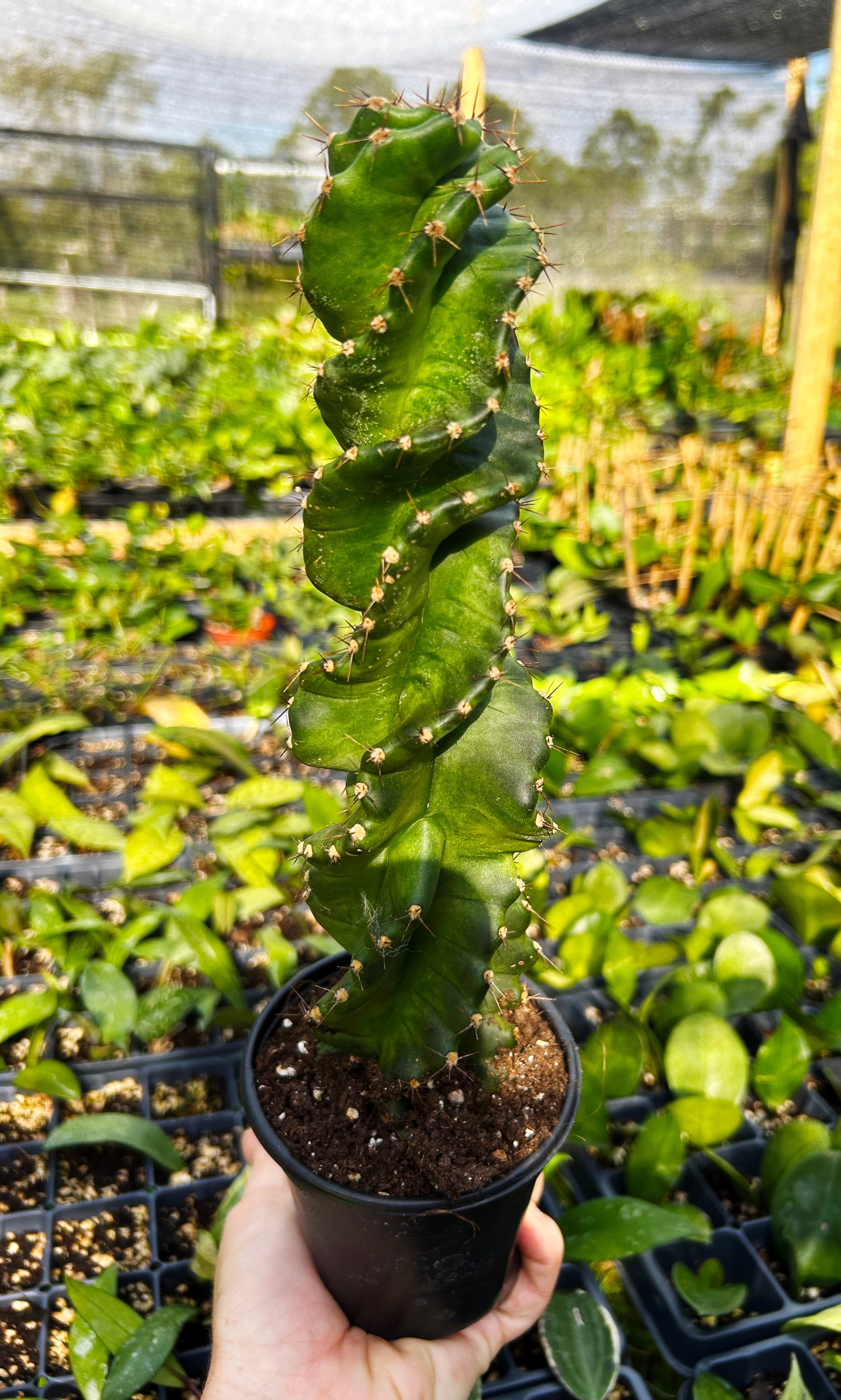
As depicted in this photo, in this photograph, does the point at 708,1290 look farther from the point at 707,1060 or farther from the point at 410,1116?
the point at 410,1116

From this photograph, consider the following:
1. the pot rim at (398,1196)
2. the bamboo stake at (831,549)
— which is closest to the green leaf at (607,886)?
the pot rim at (398,1196)

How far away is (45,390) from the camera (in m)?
3.59

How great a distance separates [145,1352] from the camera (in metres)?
0.94

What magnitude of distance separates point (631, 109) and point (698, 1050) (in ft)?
22.9

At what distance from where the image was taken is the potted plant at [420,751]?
2.08 feet

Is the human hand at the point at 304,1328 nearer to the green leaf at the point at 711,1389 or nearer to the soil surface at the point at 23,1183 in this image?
the green leaf at the point at 711,1389

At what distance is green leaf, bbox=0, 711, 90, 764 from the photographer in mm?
1918

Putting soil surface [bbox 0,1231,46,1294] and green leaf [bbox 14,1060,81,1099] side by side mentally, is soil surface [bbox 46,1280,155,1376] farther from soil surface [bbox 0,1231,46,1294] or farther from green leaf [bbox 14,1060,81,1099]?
green leaf [bbox 14,1060,81,1099]

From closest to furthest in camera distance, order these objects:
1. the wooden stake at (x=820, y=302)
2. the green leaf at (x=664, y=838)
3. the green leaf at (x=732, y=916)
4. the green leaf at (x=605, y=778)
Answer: the green leaf at (x=732, y=916) < the green leaf at (x=664, y=838) < the green leaf at (x=605, y=778) < the wooden stake at (x=820, y=302)

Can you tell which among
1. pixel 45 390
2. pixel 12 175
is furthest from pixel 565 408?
pixel 12 175

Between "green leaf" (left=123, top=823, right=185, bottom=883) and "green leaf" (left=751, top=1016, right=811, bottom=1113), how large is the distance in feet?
3.36

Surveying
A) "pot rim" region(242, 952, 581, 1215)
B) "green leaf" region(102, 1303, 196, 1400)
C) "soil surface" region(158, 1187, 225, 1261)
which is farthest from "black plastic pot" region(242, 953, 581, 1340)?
"soil surface" region(158, 1187, 225, 1261)

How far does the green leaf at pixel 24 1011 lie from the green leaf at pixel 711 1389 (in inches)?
37.0

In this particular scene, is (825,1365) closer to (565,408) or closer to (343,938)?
(343,938)
